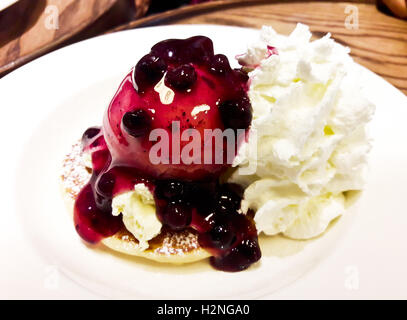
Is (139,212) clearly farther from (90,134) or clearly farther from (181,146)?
(90,134)

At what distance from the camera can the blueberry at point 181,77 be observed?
51.3 inches

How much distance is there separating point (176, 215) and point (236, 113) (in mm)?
391

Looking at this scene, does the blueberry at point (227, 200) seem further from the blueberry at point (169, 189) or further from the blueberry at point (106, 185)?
the blueberry at point (106, 185)

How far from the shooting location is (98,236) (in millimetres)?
1466

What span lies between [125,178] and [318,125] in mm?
682

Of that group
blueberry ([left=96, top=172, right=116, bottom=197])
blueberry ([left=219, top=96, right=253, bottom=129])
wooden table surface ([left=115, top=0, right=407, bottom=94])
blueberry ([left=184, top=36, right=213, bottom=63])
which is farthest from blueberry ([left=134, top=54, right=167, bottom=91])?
wooden table surface ([left=115, top=0, right=407, bottom=94])

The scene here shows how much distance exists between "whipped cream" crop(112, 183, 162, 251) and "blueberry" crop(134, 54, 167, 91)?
346 mm

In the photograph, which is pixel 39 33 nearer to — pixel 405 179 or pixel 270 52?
pixel 270 52

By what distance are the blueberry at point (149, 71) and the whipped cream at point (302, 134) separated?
324 mm

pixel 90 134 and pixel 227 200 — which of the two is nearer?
pixel 227 200

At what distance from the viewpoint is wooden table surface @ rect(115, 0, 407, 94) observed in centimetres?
234

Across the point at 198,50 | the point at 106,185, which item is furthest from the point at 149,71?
the point at 106,185

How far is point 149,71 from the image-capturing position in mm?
1325
